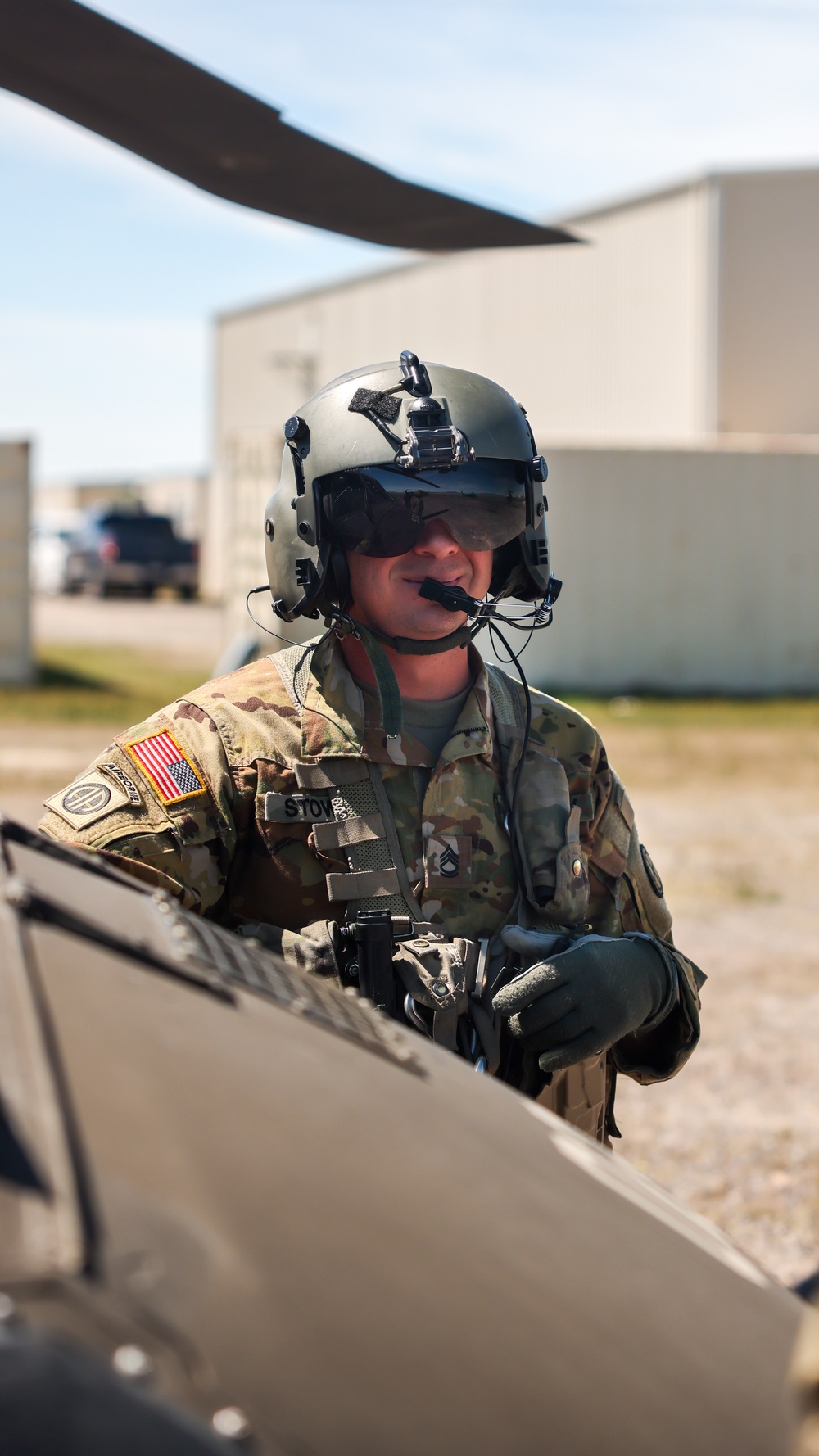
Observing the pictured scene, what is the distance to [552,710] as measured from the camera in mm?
2467

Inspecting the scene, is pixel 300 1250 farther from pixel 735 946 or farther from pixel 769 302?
pixel 769 302

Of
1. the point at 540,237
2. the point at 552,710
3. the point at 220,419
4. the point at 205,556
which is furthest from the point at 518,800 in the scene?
the point at 220,419

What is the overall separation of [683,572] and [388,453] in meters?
13.3

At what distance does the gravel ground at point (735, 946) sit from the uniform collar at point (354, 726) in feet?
Answer: 6.72

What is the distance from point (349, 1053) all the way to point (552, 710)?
4.46 ft

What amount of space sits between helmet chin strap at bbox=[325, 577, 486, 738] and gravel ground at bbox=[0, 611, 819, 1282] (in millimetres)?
2157

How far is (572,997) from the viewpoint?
6.42 ft

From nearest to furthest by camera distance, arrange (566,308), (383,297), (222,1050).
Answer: (222,1050) < (566,308) < (383,297)

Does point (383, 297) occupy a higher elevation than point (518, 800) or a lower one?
higher

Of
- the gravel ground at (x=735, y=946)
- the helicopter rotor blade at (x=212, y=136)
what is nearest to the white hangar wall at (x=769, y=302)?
the gravel ground at (x=735, y=946)

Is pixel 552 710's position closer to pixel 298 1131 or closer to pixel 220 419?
pixel 298 1131

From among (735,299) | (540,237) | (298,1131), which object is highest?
(735,299)

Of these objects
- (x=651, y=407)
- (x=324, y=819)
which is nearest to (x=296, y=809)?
(x=324, y=819)

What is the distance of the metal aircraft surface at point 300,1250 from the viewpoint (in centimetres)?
77
